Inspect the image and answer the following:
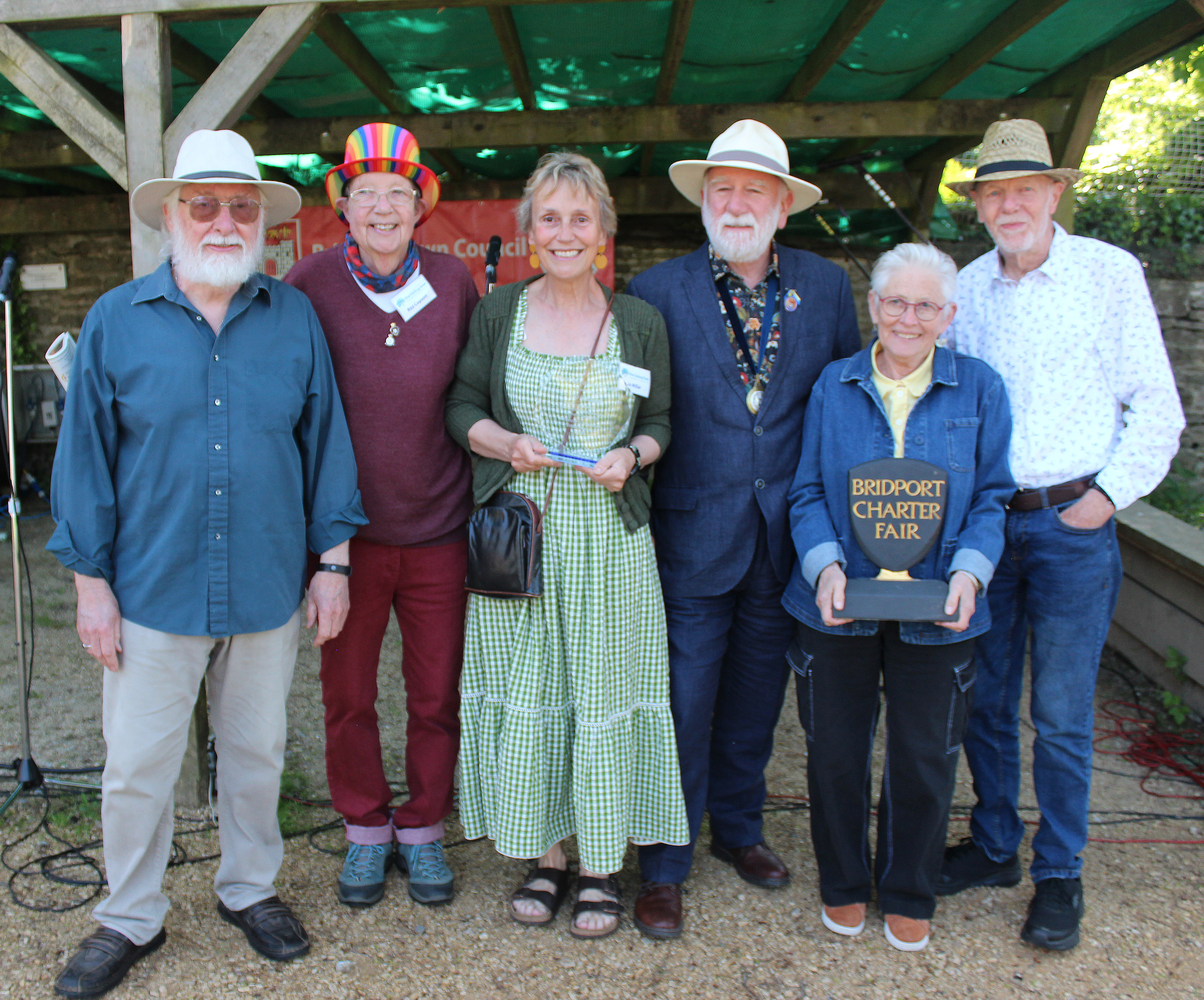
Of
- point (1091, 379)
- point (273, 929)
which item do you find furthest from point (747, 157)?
point (273, 929)

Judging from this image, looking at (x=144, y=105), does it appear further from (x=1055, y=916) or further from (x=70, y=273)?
(x=70, y=273)

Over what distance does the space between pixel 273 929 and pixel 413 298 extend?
67.4 inches

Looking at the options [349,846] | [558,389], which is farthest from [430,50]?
[349,846]

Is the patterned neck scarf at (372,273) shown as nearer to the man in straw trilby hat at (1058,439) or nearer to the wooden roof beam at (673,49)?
the man in straw trilby hat at (1058,439)

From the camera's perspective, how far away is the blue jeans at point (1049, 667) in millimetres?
2342

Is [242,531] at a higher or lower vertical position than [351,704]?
higher

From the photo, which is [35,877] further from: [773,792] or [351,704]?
[773,792]

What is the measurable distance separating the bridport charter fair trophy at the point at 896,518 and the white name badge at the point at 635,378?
22.9 inches

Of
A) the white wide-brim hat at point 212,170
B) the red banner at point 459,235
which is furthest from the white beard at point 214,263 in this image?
the red banner at point 459,235

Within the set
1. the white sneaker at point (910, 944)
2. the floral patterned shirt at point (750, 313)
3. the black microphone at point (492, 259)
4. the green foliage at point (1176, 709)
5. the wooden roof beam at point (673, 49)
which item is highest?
the wooden roof beam at point (673, 49)

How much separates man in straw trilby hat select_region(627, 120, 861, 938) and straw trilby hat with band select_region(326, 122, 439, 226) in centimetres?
68

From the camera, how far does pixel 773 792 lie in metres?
3.32

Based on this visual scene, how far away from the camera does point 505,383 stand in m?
2.39

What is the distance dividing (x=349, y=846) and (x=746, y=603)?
1.39m
